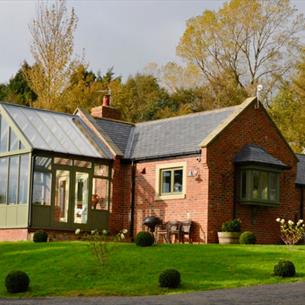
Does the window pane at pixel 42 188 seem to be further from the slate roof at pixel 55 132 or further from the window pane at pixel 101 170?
the window pane at pixel 101 170

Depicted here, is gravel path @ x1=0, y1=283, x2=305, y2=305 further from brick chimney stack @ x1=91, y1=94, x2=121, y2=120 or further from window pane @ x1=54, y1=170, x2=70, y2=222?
brick chimney stack @ x1=91, y1=94, x2=121, y2=120

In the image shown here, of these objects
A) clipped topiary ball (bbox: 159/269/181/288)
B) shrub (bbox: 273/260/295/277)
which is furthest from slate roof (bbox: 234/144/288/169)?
clipped topiary ball (bbox: 159/269/181/288)

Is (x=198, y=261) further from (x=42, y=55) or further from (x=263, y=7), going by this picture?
(x=263, y=7)

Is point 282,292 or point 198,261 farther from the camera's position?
point 198,261

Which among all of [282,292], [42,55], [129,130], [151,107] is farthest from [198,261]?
[151,107]

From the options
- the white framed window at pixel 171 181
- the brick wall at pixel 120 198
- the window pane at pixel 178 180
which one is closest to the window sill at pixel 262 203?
the white framed window at pixel 171 181

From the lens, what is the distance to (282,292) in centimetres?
1795

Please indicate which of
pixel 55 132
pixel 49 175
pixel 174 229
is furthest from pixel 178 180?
pixel 55 132

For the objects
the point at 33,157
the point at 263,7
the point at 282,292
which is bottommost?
the point at 282,292

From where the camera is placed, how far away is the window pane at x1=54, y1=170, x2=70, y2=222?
31703mm

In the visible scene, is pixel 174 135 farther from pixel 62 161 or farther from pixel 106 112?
pixel 106 112

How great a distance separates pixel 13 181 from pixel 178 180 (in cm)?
691

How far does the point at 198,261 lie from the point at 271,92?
31.8 m

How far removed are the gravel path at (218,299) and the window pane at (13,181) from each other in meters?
13.1
